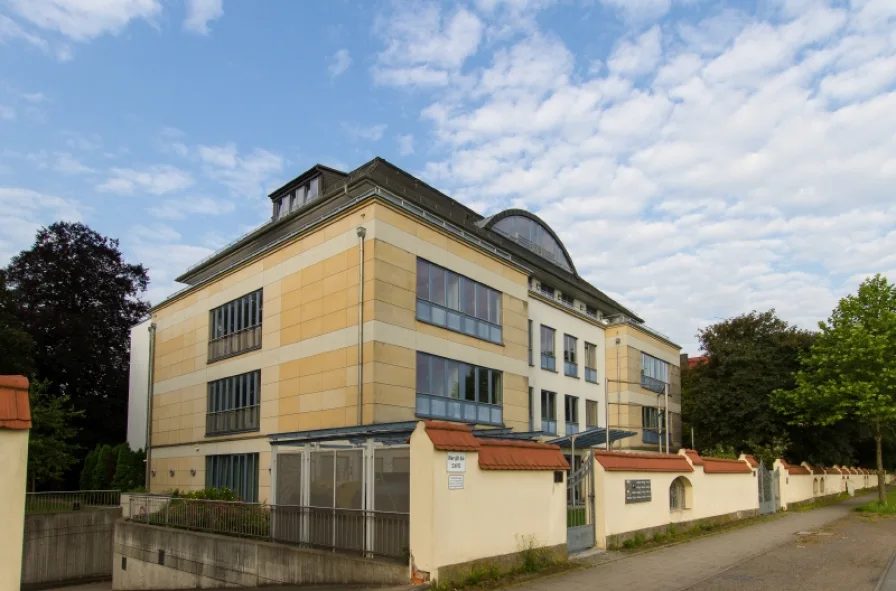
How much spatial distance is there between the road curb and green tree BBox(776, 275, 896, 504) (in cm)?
1675

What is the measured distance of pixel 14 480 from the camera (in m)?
6.94

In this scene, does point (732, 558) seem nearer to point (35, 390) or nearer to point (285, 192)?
point (285, 192)

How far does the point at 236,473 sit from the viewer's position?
27.3 meters

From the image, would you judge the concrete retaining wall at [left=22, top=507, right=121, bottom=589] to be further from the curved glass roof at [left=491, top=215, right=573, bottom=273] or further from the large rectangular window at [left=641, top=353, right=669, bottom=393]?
the large rectangular window at [left=641, top=353, right=669, bottom=393]

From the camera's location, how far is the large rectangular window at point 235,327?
90.0 ft

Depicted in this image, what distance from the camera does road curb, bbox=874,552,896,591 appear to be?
12.3 meters

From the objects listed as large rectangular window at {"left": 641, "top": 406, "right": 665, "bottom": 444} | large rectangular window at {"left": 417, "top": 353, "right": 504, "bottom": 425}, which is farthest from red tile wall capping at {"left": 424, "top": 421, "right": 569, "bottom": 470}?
large rectangular window at {"left": 641, "top": 406, "right": 665, "bottom": 444}

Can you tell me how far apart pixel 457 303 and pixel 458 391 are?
307cm

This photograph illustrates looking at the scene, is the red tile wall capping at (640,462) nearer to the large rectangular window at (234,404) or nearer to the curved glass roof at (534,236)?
the large rectangular window at (234,404)

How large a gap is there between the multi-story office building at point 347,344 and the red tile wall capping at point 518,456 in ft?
5.78

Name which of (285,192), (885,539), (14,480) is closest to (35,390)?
(285,192)

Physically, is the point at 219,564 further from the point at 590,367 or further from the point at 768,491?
the point at 590,367

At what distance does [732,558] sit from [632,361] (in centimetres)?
2661

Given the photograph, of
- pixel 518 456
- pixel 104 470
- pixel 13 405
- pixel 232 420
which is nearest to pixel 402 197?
pixel 232 420
